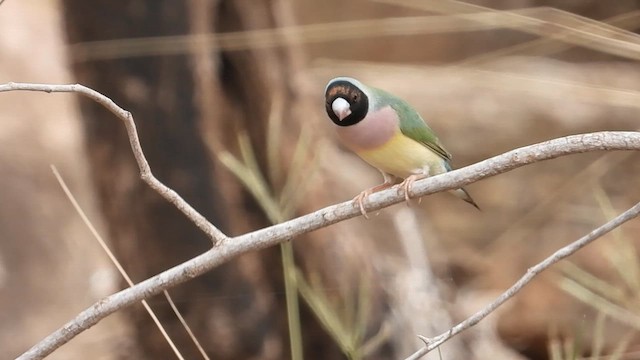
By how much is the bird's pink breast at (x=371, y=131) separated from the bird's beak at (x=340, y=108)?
46mm

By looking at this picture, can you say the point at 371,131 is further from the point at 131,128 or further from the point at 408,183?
the point at 131,128

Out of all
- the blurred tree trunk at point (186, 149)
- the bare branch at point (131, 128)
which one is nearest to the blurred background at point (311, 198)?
the blurred tree trunk at point (186, 149)

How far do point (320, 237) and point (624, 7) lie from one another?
1528 mm

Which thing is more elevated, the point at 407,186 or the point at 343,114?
the point at 343,114

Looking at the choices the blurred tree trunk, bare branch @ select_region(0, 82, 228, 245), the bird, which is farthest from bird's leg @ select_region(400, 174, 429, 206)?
the blurred tree trunk

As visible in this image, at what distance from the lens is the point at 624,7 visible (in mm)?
2719

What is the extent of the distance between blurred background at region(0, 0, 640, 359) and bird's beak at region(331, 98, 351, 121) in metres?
0.14

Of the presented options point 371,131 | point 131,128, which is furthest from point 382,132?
point 131,128

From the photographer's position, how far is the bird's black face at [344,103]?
1.02 metres

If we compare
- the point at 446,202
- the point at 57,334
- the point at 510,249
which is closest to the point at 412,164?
the point at 57,334

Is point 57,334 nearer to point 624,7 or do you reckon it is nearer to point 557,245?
point 557,245

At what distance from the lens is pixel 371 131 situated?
1.11 metres

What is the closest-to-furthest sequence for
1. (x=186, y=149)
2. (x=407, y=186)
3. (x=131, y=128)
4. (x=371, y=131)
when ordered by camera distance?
(x=131, y=128)
(x=407, y=186)
(x=371, y=131)
(x=186, y=149)

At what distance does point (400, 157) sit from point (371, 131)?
0.08 meters
